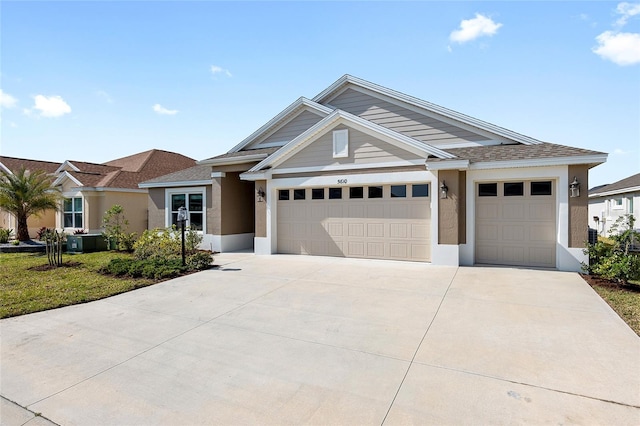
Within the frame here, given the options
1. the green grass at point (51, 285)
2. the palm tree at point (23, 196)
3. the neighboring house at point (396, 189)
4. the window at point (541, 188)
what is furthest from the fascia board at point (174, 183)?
the window at point (541, 188)

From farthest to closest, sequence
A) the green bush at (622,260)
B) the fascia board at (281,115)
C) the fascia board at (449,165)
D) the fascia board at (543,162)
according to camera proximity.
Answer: the fascia board at (281,115)
the fascia board at (449,165)
the fascia board at (543,162)
the green bush at (622,260)

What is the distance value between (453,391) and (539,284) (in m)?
5.62

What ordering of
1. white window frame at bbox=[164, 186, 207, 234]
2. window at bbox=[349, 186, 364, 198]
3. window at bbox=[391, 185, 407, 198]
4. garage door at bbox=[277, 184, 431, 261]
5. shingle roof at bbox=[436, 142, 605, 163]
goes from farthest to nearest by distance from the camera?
white window frame at bbox=[164, 186, 207, 234] < window at bbox=[349, 186, 364, 198] < window at bbox=[391, 185, 407, 198] < garage door at bbox=[277, 184, 431, 261] < shingle roof at bbox=[436, 142, 605, 163]

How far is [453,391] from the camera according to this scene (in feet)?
10.3

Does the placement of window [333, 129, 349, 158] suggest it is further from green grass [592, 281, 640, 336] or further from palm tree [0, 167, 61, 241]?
palm tree [0, 167, 61, 241]

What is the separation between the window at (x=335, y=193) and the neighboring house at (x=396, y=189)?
36 millimetres

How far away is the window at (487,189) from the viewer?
9.67 metres

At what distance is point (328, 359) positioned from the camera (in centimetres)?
386

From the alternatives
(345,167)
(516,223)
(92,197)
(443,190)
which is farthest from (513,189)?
(92,197)

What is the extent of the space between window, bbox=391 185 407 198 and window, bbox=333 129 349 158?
196 centimetres

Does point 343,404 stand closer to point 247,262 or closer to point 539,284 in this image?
point 539,284

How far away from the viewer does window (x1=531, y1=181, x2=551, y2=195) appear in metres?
9.10

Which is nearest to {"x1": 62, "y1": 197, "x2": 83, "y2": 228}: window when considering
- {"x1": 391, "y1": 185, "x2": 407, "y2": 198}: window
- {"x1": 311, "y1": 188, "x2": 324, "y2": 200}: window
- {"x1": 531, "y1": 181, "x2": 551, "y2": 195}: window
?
{"x1": 311, "y1": 188, "x2": 324, "y2": 200}: window

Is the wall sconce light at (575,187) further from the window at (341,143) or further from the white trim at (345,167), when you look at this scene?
the window at (341,143)
